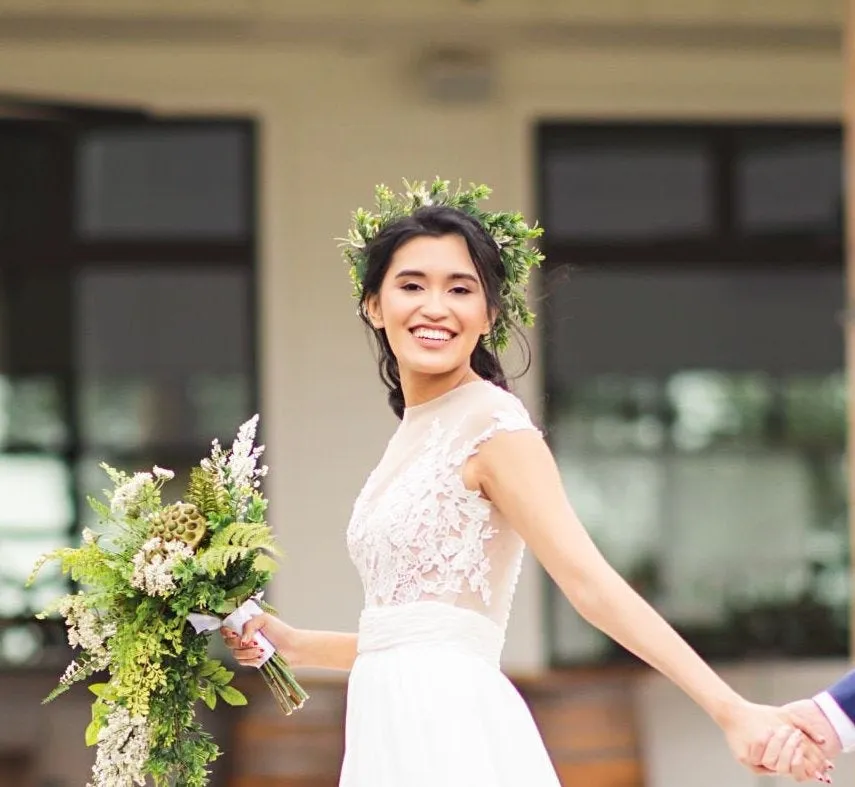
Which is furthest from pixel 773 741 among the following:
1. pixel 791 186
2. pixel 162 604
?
pixel 791 186

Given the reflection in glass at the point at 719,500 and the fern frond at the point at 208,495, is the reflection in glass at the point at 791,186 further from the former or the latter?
the fern frond at the point at 208,495


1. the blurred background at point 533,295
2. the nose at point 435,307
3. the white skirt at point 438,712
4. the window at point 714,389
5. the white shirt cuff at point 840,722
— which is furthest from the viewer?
the window at point 714,389

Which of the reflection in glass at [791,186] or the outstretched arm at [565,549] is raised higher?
the reflection in glass at [791,186]

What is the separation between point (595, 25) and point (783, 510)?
1.94 m

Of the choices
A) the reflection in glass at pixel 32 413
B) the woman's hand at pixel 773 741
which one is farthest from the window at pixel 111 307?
the woman's hand at pixel 773 741

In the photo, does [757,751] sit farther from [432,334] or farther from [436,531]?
[432,334]

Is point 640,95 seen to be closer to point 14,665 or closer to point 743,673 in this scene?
point 743,673

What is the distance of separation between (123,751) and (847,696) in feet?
4.18

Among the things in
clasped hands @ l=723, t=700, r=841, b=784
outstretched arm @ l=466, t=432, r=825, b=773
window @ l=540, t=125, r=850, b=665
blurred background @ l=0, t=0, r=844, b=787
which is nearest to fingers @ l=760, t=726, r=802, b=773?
clasped hands @ l=723, t=700, r=841, b=784

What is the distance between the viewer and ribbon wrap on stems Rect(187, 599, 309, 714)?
288 cm

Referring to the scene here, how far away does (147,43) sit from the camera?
6.71 metres

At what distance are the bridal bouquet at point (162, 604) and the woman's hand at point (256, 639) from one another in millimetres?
29

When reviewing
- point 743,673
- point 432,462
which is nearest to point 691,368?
point 743,673

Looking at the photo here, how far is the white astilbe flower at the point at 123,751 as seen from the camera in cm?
288
